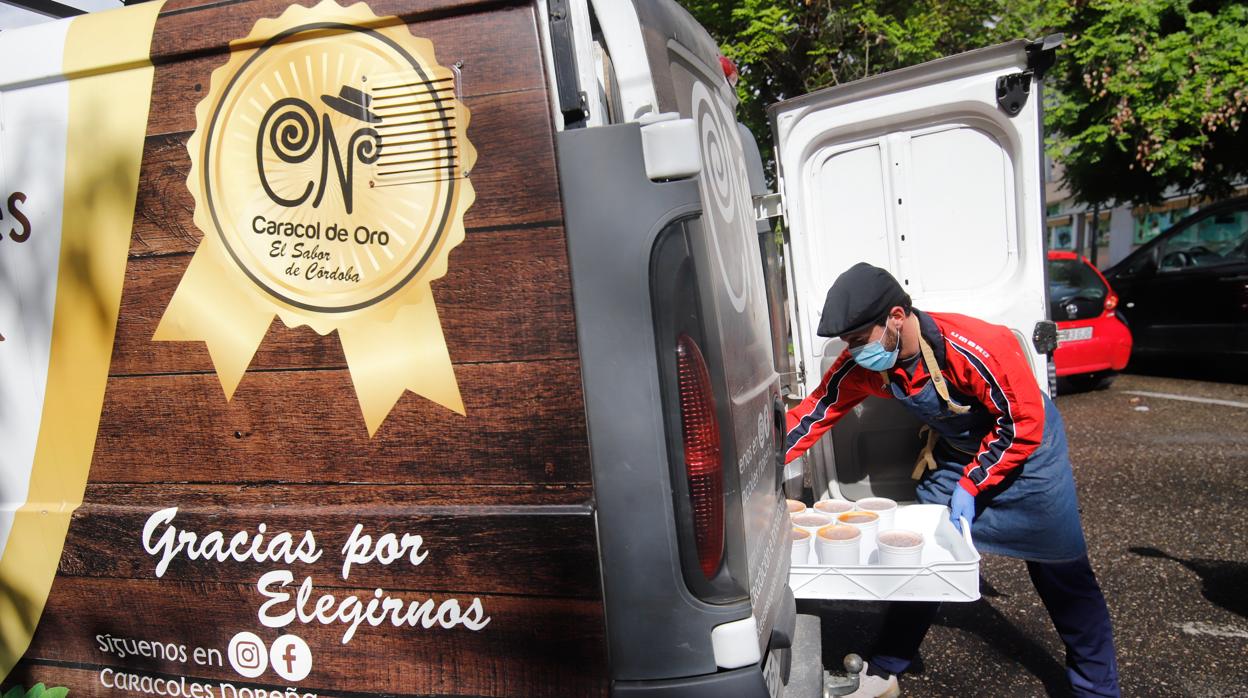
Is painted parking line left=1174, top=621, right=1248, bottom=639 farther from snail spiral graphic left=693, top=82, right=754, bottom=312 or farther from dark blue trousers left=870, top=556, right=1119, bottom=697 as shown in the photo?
snail spiral graphic left=693, top=82, right=754, bottom=312

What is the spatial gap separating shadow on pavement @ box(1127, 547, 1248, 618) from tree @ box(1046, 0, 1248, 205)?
700 cm

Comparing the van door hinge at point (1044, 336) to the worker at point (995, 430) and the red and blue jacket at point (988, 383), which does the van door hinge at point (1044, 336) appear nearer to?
the worker at point (995, 430)

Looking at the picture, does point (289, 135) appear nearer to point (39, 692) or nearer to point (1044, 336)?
point (39, 692)

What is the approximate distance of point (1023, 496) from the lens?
2.94 m

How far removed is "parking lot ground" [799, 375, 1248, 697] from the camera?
332 cm

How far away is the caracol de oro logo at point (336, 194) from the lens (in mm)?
1698

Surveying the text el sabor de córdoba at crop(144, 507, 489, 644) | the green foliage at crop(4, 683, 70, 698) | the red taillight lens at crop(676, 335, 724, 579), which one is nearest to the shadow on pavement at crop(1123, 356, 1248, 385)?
the red taillight lens at crop(676, 335, 724, 579)

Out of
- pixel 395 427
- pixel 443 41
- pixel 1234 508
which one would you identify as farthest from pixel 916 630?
pixel 1234 508

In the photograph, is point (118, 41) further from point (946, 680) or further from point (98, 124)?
point (946, 680)

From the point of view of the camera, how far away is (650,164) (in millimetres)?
1623

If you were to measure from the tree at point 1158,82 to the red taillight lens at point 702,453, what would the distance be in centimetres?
983

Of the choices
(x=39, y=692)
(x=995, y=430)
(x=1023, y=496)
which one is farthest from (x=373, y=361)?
(x=1023, y=496)

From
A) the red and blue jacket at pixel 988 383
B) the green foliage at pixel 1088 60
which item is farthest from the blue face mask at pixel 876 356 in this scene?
the green foliage at pixel 1088 60

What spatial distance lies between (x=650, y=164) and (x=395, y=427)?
745 mm
